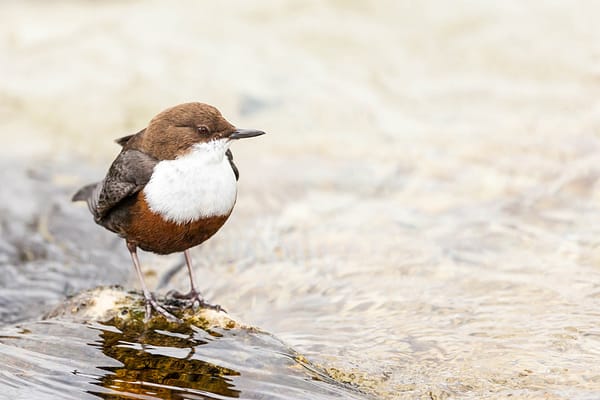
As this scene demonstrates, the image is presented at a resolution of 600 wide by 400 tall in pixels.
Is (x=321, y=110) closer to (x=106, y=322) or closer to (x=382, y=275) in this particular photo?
(x=382, y=275)

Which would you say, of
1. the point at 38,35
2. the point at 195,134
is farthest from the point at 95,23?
the point at 195,134

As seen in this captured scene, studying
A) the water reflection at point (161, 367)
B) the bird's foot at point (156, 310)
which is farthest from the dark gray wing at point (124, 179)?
the water reflection at point (161, 367)

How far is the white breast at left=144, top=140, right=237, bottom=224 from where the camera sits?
15.4 ft

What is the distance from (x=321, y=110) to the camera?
10539 millimetres

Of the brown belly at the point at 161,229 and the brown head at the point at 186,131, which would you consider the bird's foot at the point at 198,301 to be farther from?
the brown head at the point at 186,131

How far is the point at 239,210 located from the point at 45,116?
322 centimetres

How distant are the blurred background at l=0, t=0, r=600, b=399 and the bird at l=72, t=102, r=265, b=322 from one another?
924mm

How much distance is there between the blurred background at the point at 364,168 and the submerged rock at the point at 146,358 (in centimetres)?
44

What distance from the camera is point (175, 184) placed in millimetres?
→ 4746

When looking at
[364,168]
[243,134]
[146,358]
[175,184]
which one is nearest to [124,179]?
[175,184]

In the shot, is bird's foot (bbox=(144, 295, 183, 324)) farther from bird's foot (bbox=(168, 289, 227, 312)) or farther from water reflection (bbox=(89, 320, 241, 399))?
bird's foot (bbox=(168, 289, 227, 312))

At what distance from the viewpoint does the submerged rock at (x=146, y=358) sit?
4.19m

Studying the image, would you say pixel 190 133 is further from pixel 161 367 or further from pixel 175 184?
pixel 161 367

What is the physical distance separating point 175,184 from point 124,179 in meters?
0.34
